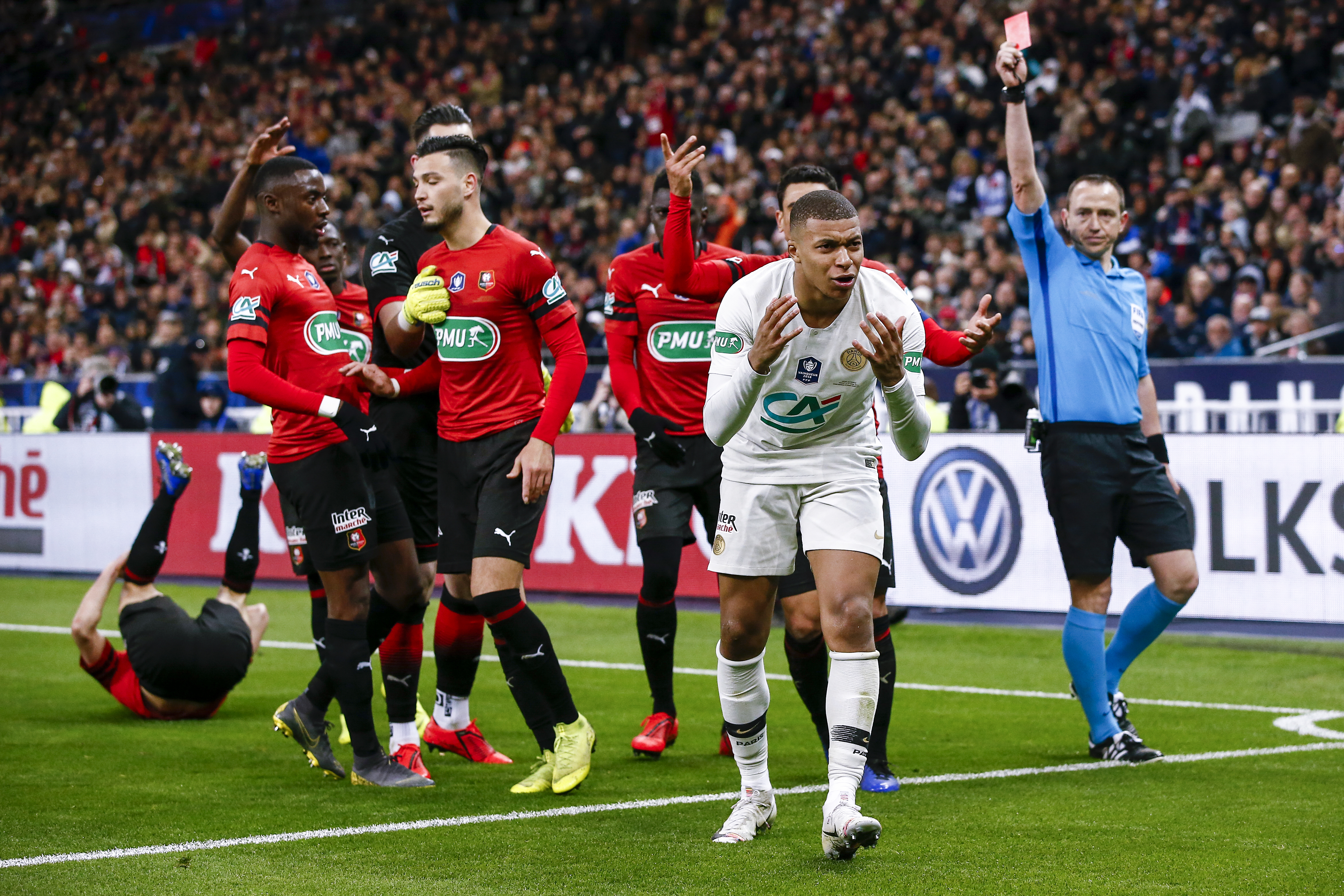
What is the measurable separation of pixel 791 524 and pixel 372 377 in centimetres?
193

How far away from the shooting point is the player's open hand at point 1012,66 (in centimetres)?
621

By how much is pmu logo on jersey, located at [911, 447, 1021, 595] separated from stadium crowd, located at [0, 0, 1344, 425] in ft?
10.3

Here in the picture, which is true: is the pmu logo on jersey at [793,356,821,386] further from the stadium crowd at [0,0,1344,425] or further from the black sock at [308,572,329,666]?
the stadium crowd at [0,0,1344,425]

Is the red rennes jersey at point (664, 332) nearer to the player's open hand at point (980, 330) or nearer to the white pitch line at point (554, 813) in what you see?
the white pitch line at point (554, 813)

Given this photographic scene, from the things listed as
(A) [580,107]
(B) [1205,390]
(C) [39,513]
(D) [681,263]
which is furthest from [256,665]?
(A) [580,107]

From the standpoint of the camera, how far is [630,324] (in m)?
7.24

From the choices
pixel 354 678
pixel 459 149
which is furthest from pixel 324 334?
pixel 354 678

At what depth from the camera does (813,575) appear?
5.80 metres

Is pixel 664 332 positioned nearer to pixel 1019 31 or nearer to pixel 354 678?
pixel 1019 31

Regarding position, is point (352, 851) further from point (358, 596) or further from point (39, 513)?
point (39, 513)

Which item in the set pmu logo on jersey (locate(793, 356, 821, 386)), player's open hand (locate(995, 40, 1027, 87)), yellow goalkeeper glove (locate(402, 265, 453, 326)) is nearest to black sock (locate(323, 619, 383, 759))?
yellow goalkeeper glove (locate(402, 265, 453, 326))

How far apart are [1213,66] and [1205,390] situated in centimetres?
722

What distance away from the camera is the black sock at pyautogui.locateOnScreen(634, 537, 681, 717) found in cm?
704

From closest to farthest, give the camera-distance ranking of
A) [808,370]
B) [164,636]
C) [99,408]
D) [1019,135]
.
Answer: [808,370], [1019,135], [164,636], [99,408]
